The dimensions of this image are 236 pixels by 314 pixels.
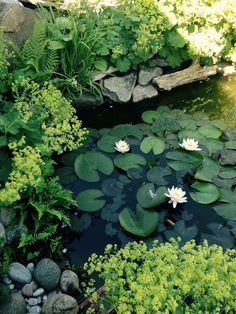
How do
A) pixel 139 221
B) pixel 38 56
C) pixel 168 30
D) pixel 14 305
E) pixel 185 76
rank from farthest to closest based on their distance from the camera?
pixel 185 76
pixel 168 30
pixel 38 56
pixel 139 221
pixel 14 305

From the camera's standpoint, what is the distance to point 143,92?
6.22m

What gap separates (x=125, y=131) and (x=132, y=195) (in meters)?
0.98

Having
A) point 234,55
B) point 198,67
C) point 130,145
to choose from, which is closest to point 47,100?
point 130,145

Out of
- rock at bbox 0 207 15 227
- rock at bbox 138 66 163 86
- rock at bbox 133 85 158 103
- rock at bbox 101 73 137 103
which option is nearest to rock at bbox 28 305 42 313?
rock at bbox 0 207 15 227

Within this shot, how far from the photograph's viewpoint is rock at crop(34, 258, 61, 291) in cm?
391

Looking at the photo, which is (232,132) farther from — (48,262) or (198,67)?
(48,262)

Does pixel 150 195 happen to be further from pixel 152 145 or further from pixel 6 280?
pixel 6 280

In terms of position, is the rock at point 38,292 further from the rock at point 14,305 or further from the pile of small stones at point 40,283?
the rock at point 14,305

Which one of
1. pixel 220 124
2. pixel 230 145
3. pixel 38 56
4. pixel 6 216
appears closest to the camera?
pixel 6 216

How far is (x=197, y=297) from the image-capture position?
115 inches

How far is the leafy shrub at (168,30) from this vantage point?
19.4 feet

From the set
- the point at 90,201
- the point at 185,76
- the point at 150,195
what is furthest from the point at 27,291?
the point at 185,76

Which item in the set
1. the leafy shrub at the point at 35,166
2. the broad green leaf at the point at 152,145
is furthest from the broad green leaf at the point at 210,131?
the leafy shrub at the point at 35,166

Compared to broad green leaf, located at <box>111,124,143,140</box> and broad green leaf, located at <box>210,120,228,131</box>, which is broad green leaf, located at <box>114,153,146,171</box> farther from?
broad green leaf, located at <box>210,120,228,131</box>
